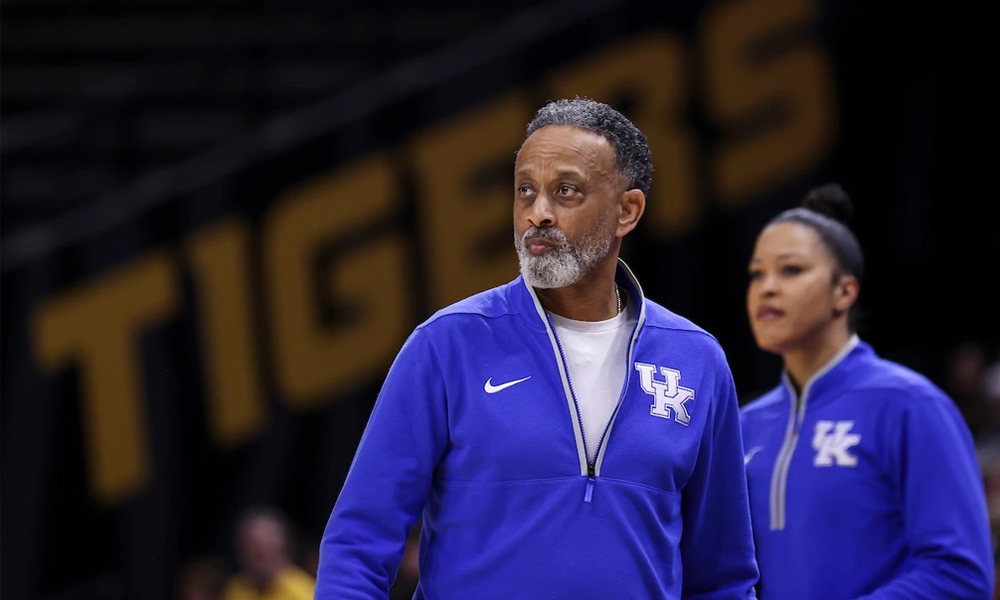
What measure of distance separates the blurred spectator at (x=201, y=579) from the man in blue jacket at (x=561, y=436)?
5.35 m

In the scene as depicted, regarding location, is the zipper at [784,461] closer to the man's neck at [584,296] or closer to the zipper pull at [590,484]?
the man's neck at [584,296]

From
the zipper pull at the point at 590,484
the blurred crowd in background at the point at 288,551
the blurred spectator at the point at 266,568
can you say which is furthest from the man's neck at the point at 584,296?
the blurred spectator at the point at 266,568

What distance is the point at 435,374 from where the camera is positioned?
2119 millimetres

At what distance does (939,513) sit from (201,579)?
530cm

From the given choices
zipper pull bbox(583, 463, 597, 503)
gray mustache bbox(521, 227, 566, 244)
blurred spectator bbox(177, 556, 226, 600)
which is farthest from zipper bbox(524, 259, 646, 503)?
blurred spectator bbox(177, 556, 226, 600)

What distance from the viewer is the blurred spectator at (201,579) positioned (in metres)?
7.16

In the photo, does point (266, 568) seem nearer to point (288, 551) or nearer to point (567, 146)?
point (288, 551)

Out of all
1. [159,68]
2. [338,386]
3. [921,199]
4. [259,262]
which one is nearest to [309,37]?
[159,68]

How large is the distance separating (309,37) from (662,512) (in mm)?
6713

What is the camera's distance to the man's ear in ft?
7.43

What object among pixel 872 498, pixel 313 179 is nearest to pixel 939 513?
pixel 872 498

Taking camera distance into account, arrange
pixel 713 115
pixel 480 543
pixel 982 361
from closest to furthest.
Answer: pixel 480 543 < pixel 982 361 < pixel 713 115

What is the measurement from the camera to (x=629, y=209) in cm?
228

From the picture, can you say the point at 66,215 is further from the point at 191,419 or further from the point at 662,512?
the point at 662,512
